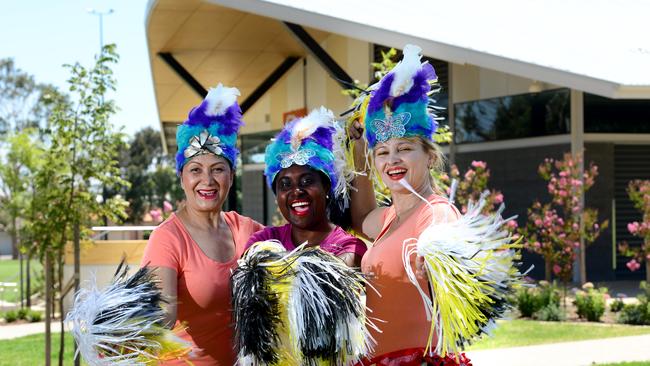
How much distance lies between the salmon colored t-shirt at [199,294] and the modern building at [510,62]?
9.02 meters

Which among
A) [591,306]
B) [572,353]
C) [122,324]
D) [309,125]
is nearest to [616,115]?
[591,306]

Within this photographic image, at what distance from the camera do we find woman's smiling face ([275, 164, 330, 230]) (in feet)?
10.4

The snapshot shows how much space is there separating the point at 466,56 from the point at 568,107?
3.38m

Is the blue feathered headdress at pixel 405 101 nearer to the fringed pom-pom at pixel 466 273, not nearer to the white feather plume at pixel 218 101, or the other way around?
the fringed pom-pom at pixel 466 273

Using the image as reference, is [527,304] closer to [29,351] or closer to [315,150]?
[29,351]

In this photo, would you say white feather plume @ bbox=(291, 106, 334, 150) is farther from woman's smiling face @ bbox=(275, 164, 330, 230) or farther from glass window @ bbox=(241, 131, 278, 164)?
glass window @ bbox=(241, 131, 278, 164)

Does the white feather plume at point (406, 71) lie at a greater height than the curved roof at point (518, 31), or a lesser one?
lesser

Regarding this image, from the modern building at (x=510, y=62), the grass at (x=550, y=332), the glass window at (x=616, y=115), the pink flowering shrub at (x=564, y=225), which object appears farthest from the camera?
the glass window at (x=616, y=115)

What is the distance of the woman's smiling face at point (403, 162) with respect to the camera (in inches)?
116

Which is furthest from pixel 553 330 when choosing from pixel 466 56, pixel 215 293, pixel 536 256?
pixel 215 293

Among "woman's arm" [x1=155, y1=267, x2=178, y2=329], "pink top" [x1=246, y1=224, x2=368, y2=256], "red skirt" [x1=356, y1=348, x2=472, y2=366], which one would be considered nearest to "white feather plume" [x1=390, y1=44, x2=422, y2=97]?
"pink top" [x1=246, y1=224, x2=368, y2=256]

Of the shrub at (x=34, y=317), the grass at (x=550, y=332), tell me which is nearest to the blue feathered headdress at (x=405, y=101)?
the grass at (x=550, y=332)

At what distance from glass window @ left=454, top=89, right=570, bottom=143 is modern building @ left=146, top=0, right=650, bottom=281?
0.02 metres

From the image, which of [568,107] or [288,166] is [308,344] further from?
[568,107]
